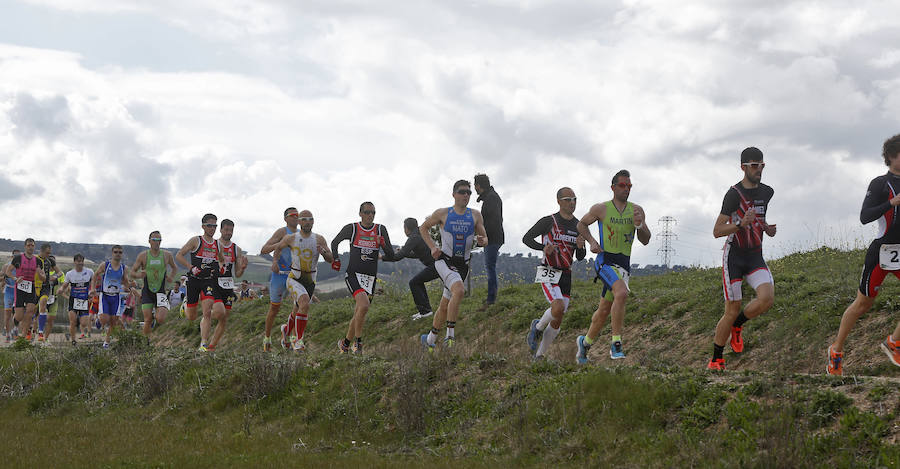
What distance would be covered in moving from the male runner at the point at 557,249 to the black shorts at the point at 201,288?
6167 mm

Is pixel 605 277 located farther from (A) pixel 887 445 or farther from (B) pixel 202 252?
(B) pixel 202 252

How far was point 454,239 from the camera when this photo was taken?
1166 centimetres

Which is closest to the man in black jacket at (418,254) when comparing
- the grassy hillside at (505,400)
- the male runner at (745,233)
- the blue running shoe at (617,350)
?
the grassy hillside at (505,400)

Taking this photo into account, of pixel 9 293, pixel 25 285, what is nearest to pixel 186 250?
pixel 25 285

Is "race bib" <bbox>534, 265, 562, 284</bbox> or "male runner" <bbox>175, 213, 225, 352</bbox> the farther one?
"male runner" <bbox>175, 213, 225, 352</bbox>

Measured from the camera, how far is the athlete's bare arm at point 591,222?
10055 mm

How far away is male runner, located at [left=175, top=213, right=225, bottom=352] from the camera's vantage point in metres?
14.0

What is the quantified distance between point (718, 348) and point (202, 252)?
900 cm

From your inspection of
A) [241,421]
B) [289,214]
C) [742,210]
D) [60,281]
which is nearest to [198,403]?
[241,421]

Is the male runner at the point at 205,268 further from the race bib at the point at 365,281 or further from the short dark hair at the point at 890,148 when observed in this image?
the short dark hair at the point at 890,148

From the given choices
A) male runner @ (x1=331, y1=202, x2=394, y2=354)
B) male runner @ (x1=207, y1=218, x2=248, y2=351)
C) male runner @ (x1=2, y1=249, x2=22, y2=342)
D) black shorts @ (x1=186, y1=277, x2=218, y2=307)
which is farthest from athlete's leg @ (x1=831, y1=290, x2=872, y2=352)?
male runner @ (x1=2, y1=249, x2=22, y2=342)

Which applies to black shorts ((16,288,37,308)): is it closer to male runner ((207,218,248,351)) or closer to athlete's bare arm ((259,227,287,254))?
male runner ((207,218,248,351))

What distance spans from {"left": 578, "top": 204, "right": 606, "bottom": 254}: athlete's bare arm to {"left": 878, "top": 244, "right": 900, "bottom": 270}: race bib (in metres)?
3.14

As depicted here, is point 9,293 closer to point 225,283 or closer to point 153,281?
point 153,281
